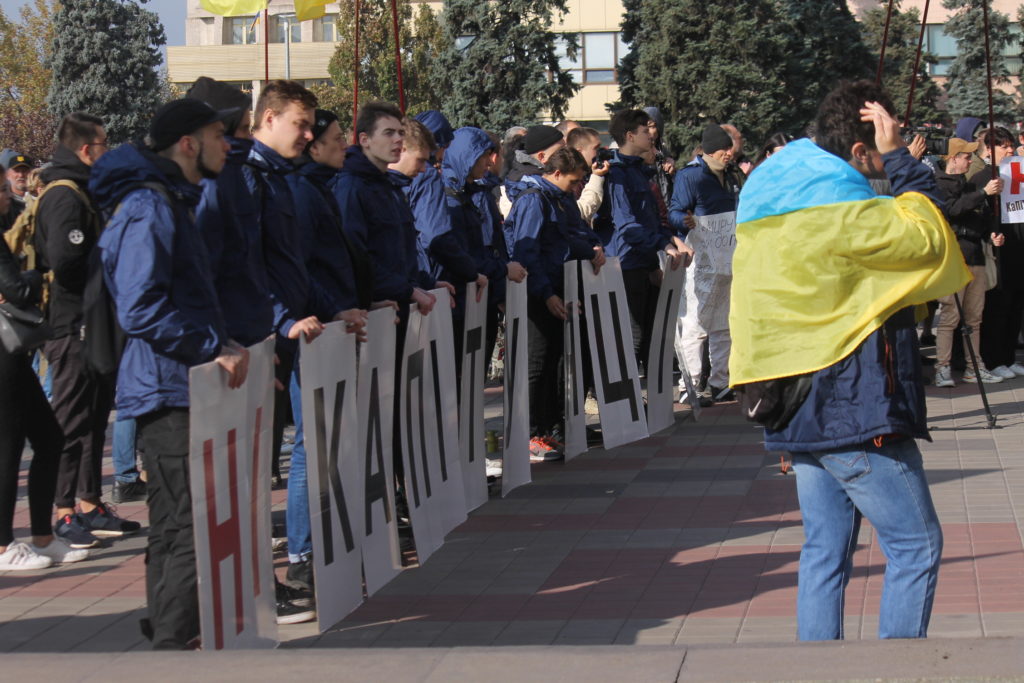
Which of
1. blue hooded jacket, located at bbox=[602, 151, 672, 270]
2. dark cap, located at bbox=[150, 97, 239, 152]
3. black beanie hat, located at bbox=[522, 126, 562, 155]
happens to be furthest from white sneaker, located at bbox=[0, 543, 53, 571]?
blue hooded jacket, located at bbox=[602, 151, 672, 270]

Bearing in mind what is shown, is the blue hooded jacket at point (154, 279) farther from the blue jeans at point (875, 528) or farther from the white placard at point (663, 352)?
the white placard at point (663, 352)

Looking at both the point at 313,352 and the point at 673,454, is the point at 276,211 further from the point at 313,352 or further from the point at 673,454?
the point at 673,454

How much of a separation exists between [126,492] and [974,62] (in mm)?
53284

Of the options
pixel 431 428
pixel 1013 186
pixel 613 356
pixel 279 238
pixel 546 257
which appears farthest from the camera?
pixel 1013 186

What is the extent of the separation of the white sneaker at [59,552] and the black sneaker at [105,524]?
435 millimetres

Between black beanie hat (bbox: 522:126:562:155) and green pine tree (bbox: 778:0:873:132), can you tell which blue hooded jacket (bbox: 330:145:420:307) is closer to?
black beanie hat (bbox: 522:126:562:155)

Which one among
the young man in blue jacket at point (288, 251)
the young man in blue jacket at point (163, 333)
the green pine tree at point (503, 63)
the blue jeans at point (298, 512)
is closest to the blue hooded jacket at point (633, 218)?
the young man in blue jacket at point (288, 251)

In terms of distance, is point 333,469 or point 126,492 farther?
point 126,492

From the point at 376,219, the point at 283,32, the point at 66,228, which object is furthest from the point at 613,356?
the point at 283,32

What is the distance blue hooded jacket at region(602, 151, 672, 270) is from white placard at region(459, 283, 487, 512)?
2.75 m

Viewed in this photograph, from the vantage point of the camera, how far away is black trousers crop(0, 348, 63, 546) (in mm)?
6855

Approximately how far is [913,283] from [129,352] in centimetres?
253

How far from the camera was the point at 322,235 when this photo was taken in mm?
6566

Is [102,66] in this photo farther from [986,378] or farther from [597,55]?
[986,378]
